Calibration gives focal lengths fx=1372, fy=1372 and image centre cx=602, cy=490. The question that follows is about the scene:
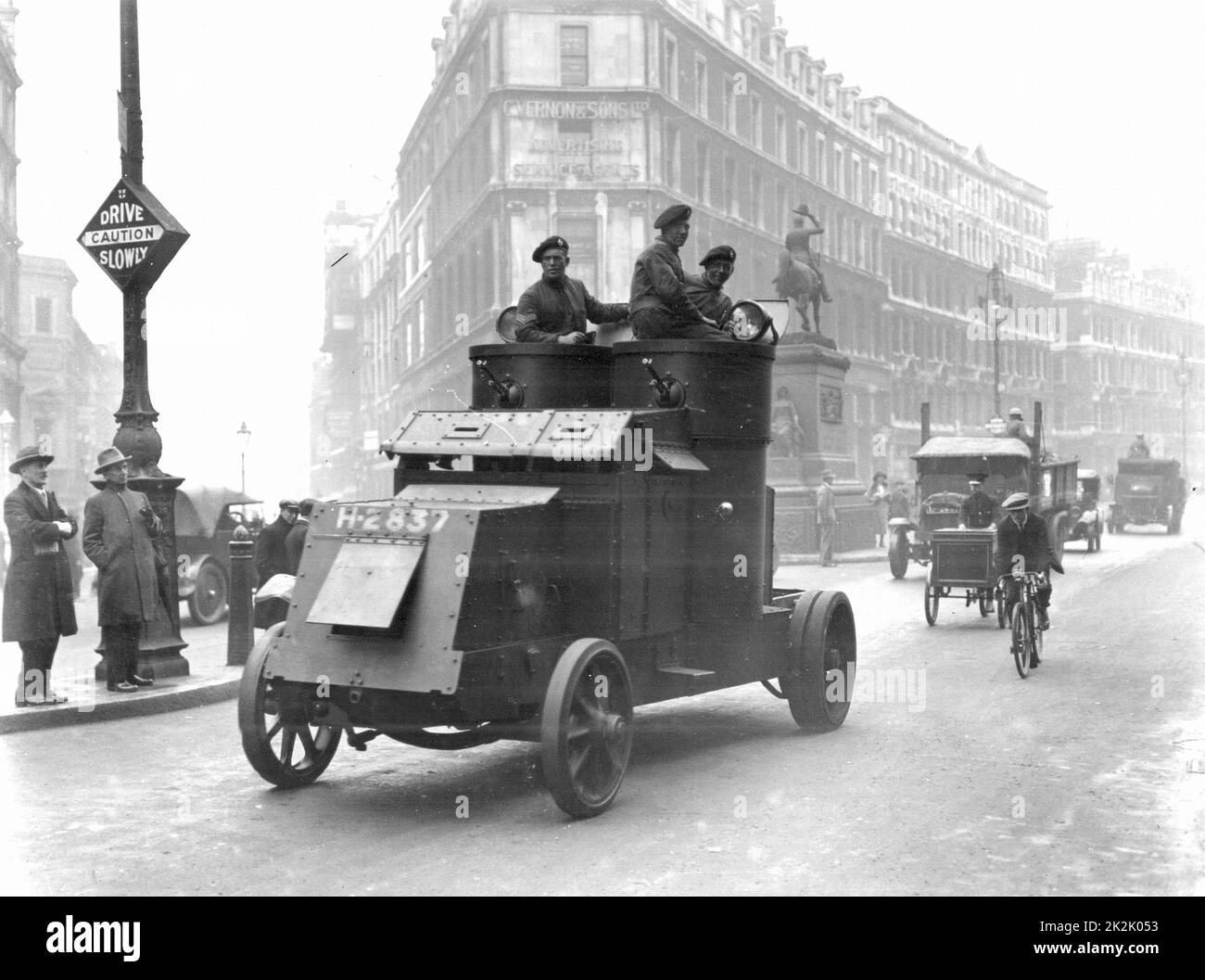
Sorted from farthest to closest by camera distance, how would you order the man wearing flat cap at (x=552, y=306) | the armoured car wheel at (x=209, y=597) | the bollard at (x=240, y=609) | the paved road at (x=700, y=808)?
the armoured car wheel at (x=209, y=597), the bollard at (x=240, y=609), the man wearing flat cap at (x=552, y=306), the paved road at (x=700, y=808)

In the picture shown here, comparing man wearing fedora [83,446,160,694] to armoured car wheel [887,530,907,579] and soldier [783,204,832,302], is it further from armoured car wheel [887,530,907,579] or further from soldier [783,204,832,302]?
soldier [783,204,832,302]

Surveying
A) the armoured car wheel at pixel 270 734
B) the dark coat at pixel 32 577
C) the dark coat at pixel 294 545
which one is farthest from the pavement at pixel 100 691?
the armoured car wheel at pixel 270 734

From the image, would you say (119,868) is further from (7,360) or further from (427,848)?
(7,360)

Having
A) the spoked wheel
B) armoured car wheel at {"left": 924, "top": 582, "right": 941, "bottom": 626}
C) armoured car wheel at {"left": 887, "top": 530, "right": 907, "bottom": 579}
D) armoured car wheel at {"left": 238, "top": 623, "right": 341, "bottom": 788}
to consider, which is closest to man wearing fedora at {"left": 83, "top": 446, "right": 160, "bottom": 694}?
armoured car wheel at {"left": 238, "top": 623, "right": 341, "bottom": 788}

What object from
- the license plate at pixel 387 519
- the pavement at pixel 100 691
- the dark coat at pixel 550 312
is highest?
the dark coat at pixel 550 312

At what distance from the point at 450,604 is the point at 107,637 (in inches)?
201

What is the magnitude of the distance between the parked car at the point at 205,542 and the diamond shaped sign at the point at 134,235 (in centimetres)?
698

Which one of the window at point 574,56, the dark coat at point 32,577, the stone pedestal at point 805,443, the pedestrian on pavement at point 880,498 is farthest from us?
the window at point 574,56

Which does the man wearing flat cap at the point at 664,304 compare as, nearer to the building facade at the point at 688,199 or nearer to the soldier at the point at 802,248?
the building facade at the point at 688,199

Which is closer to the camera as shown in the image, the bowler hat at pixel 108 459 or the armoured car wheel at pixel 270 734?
the armoured car wheel at pixel 270 734

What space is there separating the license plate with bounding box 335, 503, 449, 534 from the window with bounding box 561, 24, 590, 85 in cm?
4003

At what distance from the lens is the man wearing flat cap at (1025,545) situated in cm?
1273

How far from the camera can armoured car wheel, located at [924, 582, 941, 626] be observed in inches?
632
